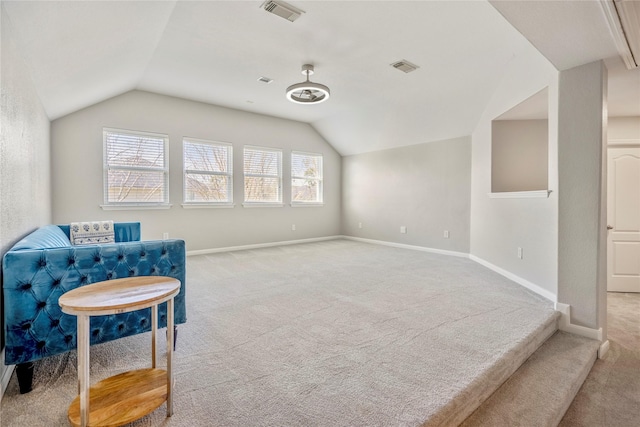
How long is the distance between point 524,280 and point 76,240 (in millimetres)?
4982

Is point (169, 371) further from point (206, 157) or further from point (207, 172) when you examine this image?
point (206, 157)

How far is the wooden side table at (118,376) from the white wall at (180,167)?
150 inches

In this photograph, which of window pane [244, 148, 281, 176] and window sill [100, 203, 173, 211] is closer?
window sill [100, 203, 173, 211]

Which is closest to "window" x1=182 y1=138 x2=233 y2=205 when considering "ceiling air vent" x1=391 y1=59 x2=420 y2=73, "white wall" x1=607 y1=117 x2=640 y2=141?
"ceiling air vent" x1=391 y1=59 x2=420 y2=73

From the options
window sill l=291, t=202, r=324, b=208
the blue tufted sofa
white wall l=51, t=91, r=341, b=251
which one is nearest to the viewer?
the blue tufted sofa

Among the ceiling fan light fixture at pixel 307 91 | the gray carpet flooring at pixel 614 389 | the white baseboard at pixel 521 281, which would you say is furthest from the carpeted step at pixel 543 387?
the ceiling fan light fixture at pixel 307 91

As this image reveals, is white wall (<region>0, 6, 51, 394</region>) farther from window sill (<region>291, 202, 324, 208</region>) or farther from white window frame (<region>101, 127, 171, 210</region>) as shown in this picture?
window sill (<region>291, 202, 324, 208</region>)

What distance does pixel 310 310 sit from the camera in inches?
106

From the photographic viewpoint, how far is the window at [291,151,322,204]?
6727 mm

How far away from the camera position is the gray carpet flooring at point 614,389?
5.79 feet

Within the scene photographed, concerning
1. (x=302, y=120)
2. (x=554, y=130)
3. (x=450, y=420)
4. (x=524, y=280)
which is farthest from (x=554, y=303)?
(x=302, y=120)

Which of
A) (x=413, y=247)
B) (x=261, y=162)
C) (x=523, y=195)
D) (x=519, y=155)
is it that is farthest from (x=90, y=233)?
(x=519, y=155)

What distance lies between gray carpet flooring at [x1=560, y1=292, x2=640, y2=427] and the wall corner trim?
9cm

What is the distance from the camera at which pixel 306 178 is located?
6926 millimetres
